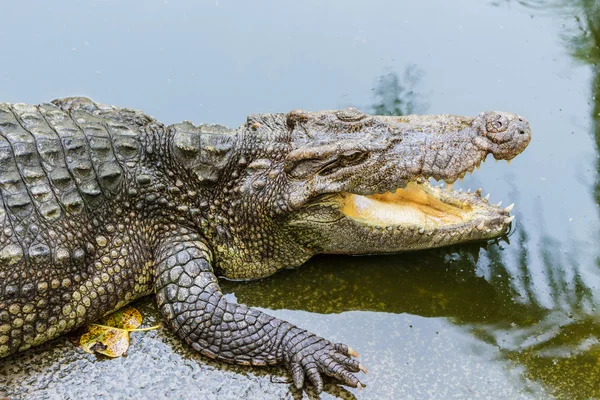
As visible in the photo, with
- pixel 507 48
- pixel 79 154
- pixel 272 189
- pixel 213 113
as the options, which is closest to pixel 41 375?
pixel 79 154

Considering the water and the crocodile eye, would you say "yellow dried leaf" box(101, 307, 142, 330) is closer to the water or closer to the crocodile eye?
the water

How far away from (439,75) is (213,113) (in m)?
2.19

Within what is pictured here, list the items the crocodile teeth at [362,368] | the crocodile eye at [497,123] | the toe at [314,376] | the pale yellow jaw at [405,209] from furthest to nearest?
the pale yellow jaw at [405,209] < the crocodile eye at [497,123] < the crocodile teeth at [362,368] < the toe at [314,376]

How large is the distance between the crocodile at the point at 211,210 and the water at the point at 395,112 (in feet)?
0.62

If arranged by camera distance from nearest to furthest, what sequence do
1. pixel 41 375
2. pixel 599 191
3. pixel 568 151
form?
pixel 41 375 < pixel 599 191 < pixel 568 151

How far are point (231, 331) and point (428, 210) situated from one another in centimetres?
157

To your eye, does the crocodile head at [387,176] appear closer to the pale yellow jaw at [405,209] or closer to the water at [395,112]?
the pale yellow jaw at [405,209]

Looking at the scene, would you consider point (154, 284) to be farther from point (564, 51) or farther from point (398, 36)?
point (564, 51)

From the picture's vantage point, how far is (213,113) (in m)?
5.18

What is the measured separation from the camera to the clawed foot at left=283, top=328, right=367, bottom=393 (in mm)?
3357

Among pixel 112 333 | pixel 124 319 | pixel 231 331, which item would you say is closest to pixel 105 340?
pixel 112 333

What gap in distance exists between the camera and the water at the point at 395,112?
3473 mm

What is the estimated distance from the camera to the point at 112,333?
364cm

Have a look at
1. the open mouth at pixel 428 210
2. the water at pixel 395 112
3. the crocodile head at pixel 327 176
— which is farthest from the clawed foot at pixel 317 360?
the open mouth at pixel 428 210
